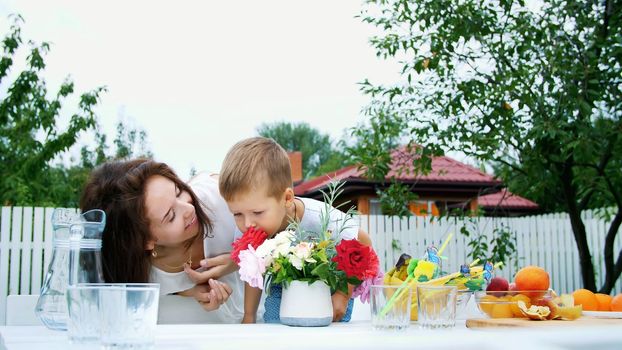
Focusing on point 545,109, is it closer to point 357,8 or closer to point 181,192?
point 357,8

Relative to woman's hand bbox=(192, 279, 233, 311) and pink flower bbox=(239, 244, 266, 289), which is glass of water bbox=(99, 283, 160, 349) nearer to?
pink flower bbox=(239, 244, 266, 289)

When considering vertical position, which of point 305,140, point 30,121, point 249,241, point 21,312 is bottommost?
point 21,312

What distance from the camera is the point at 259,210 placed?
6.73ft

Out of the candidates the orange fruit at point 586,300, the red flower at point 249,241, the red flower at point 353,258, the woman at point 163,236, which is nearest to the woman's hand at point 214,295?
the woman at point 163,236

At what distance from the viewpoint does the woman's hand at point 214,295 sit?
213 centimetres

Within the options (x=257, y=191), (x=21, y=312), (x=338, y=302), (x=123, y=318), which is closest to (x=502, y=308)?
(x=338, y=302)

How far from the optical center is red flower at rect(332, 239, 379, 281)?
1.63 metres

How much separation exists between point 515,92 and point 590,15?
4.50ft

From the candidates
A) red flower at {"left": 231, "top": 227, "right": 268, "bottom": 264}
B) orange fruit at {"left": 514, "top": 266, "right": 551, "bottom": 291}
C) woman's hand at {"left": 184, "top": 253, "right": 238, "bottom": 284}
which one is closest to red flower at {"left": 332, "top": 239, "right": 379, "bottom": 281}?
red flower at {"left": 231, "top": 227, "right": 268, "bottom": 264}

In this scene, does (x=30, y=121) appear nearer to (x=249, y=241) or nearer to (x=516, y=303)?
(x=249, y=241)

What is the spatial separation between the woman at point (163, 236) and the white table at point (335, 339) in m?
0.66

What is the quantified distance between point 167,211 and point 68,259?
82 cm

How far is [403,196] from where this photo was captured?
706cm

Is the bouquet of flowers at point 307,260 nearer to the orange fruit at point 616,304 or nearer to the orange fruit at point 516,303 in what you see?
the orange fruit at point 516,303
